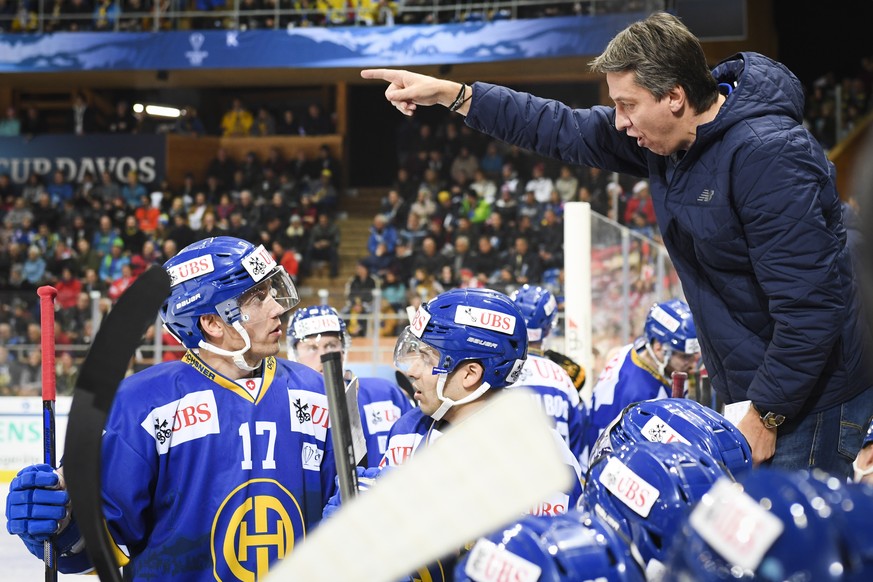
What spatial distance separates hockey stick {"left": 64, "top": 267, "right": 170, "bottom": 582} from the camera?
1629 millimetres

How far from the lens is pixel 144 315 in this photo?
69.0 inches

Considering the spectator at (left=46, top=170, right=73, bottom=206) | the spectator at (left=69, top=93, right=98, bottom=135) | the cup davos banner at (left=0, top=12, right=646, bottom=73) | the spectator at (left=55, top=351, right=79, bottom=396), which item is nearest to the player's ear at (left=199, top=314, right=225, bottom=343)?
the spectator at (left=55, top=351, right=79, bottom=396)

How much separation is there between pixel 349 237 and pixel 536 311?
12.2m

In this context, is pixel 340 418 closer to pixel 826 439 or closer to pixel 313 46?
pixel 826 439

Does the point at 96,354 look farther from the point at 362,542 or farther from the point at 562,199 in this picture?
the point at 562,199

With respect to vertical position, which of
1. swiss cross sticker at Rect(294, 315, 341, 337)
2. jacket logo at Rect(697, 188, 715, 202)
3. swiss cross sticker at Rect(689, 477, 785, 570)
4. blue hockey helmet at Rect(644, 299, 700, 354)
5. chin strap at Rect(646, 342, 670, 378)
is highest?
jacket logo at Rect(697, 188, 715, 202)

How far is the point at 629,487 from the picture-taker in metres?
1.55

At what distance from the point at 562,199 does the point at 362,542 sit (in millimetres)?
13546

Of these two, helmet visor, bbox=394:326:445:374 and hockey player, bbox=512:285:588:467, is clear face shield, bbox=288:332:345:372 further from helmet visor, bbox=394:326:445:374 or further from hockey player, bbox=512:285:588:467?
helmet visor, bbox=394:326:445:374

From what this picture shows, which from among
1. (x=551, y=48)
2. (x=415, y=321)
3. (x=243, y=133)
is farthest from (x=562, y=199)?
(x=415, y=321)

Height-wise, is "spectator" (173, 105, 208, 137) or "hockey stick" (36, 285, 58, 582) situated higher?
"hockey stick" (36, 285, 58, 582)

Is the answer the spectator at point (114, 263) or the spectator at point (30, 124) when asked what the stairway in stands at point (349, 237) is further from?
the spectator at point (30, 124)

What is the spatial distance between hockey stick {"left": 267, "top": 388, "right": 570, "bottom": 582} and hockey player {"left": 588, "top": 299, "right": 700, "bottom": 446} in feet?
13.4

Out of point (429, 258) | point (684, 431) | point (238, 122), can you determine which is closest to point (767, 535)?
point (684, 431)
